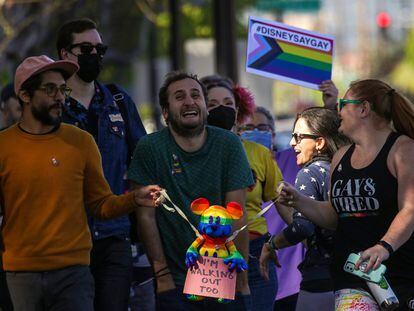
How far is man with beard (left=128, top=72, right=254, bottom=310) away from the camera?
6.63 meters

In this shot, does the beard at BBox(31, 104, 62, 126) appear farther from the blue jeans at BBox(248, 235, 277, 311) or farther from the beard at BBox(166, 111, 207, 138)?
the blue jeans at BBox(248, 235, 277, 311)

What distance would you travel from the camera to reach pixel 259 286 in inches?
297

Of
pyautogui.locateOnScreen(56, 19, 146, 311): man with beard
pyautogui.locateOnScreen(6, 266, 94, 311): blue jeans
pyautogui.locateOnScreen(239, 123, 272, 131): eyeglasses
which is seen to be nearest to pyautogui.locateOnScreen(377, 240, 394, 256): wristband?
pyautogui.locateOnScreen(6, 266, 94, 311): blue jeans

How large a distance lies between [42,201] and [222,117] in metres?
1.85

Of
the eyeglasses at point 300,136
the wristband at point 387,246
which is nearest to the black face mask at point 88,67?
the eyeglasses at point 300,136

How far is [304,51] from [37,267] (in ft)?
→ 11.3

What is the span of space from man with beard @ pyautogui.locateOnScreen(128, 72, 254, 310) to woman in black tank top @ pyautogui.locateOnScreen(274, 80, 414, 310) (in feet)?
1.22

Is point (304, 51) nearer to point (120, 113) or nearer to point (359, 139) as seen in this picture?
point (120, 113)

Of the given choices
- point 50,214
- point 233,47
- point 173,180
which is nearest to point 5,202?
point 50,214

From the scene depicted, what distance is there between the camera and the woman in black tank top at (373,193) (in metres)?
6.18

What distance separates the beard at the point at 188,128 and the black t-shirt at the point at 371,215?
87 centimetres

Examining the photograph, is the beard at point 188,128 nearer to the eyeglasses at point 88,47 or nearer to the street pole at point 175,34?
the eyeglasses at point 88,47

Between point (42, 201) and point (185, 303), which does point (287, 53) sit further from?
point (42, 201)

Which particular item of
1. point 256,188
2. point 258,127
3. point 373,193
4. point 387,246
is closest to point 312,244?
point 256,188
